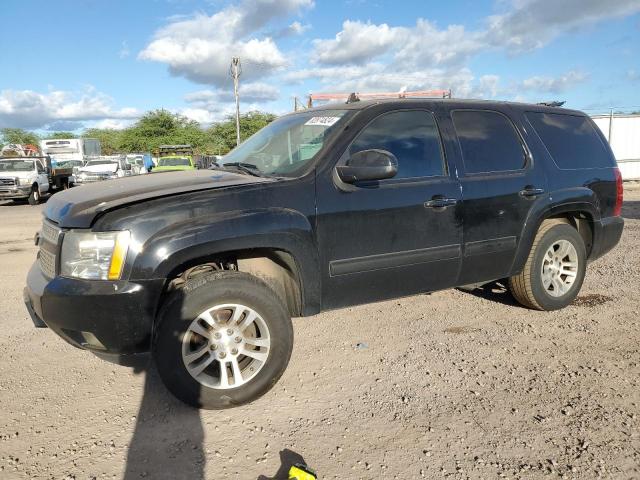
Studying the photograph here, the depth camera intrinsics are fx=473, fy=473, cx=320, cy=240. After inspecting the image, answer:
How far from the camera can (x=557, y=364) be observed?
130 inches

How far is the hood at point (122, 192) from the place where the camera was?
105 inches

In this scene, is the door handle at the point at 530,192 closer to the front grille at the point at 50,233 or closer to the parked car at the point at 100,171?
the front grille at the point at 50,233

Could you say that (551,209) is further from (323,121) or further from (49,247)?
(49,247)

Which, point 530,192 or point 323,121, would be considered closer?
point 323,121

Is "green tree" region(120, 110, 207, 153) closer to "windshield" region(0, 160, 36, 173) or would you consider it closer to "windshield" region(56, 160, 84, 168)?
"windshield" region(56, 160, 84, 168)

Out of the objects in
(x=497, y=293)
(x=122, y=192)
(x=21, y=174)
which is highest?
(x=21, y=174)

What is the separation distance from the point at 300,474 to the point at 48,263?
1.98 m

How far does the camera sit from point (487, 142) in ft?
12.7

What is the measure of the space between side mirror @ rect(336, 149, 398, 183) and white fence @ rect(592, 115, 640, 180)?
59.4 ft

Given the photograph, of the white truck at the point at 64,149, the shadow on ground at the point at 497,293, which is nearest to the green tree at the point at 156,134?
the white truck at the point at 64,149

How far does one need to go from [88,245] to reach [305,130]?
5.85ft

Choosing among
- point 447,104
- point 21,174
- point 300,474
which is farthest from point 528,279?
point 21,174

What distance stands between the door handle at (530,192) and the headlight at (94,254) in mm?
3039

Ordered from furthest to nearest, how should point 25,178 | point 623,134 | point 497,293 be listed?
point 623,134 → point 25,178 → point 497,293
